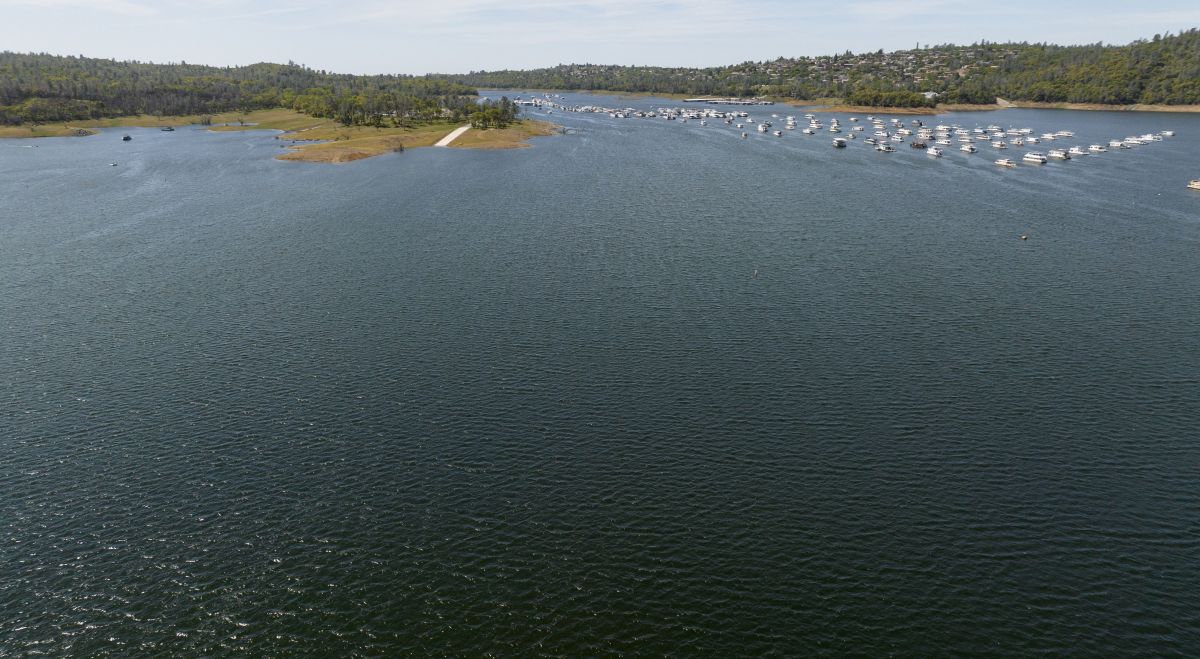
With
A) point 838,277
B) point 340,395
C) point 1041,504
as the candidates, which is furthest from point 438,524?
point 838,277

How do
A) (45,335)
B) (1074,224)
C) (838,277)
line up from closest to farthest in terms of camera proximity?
1. (45,335)
2. (838,277)
3. (1074,224)

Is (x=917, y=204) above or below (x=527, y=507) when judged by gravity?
above

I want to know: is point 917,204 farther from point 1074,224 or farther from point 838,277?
point 838,277

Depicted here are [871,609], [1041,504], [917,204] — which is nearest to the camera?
[871,609]

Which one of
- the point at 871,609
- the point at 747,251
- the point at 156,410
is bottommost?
the point at 871,609

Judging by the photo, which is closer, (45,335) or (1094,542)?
(1094,542)

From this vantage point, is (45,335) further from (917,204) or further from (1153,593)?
(917,204)

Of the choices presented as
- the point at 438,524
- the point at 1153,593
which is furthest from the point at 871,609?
the point at 438,524
